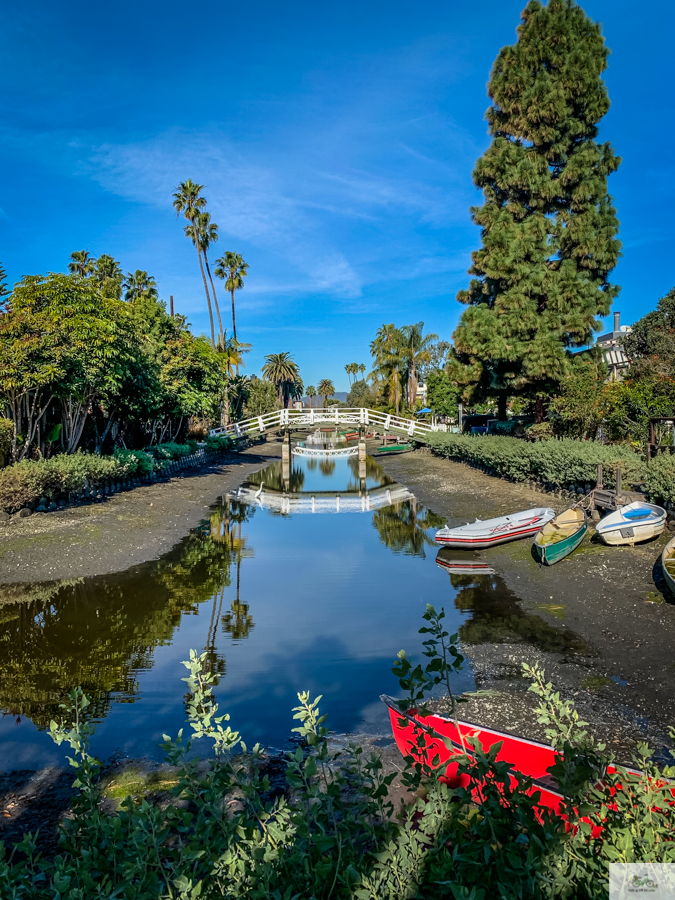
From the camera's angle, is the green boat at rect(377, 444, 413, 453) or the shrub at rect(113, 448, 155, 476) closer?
the shrub at rect(113, 448, 155, 476)

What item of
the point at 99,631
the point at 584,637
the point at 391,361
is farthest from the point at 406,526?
the point at 391,361

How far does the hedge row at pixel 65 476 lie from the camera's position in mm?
17219

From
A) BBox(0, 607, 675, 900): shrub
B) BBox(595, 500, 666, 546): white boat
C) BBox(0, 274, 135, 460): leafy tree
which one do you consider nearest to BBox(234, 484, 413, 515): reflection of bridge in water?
BBox(0, 274, 135, 460): leafy tree

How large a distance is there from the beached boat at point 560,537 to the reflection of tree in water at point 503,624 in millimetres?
1411

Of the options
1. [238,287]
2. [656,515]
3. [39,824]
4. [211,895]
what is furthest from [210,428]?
[211,895]

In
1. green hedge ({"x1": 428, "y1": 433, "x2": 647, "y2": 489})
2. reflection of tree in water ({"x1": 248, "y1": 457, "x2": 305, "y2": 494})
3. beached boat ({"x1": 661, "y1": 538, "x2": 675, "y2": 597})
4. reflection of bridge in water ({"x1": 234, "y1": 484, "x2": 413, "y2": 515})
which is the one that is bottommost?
reflection of tree in water ({"x1": 248, "y1": 457, "x2": 305, "y2": 494})

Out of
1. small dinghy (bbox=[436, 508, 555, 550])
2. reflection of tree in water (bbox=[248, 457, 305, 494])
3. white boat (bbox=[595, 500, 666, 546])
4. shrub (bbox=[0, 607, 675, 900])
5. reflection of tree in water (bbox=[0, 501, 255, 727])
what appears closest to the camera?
shrub (bbox=[0, 607, 675, 900])

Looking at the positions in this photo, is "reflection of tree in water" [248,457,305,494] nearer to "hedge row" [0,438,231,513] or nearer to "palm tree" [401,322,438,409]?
"hedge row" [0,438,231,513]

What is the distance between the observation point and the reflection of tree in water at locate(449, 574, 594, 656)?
9.41 meters

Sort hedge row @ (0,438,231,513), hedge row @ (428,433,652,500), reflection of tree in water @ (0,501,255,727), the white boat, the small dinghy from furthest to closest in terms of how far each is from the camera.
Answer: hedge row @ (0,438,231,513) < hedge row @ (428,433,652,500) < the small dinghy < the white boat < reflection of tree in water @ (0,501,255,727)

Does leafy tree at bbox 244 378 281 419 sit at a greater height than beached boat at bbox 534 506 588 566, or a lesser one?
greater

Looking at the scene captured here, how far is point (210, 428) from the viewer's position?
4900 cm

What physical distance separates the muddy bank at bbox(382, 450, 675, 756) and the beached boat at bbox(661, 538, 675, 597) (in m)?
0.51

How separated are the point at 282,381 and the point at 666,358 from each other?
248 ft
